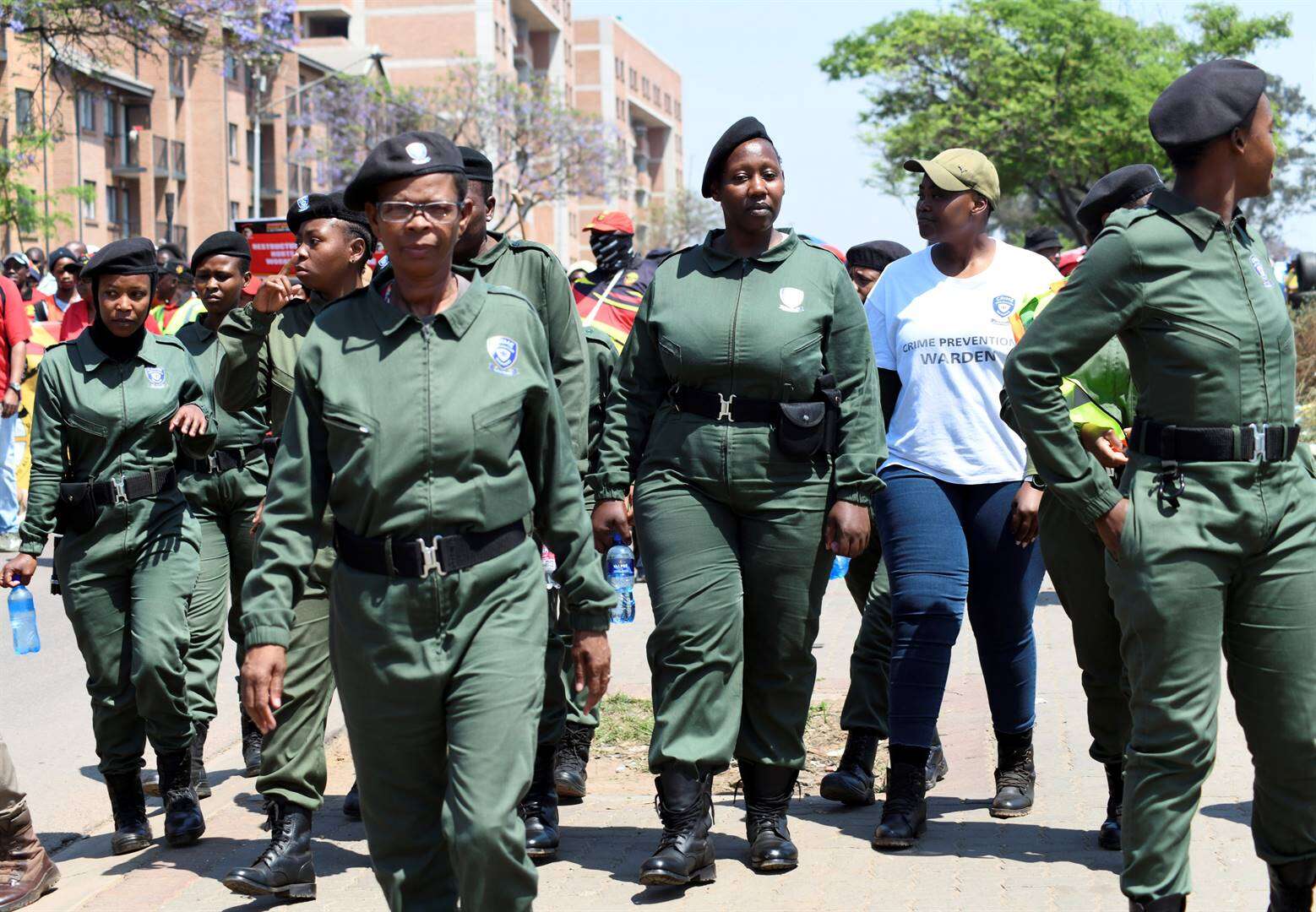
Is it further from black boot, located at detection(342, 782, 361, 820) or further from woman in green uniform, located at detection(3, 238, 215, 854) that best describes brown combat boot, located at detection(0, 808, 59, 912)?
black boot, located at detection(342, 782, 361, 820)

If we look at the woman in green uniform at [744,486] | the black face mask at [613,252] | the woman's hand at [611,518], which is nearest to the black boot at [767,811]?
the woman in green uniform at [744,486]

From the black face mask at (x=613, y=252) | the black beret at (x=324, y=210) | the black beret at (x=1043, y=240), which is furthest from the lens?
the black beret at (x=1043, y=240)

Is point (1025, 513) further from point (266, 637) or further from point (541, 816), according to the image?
point (266, 637)

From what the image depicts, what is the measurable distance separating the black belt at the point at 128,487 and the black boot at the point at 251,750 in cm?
140

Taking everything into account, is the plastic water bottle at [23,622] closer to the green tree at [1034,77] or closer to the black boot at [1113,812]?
the black boot at [1113,812]

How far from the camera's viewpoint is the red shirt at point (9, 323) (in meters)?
12.7

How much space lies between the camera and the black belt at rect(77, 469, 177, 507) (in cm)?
633

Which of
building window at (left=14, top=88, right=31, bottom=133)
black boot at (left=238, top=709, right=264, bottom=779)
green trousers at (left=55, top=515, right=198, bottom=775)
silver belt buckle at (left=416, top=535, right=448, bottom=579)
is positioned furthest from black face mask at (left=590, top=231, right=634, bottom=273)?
building window at (left=14, top=88, right=31, bottom=133)

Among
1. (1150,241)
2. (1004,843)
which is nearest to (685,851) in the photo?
(1004,843)

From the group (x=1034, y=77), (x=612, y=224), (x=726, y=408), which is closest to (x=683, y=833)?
(x=726, y=408)

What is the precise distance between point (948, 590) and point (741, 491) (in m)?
0.87

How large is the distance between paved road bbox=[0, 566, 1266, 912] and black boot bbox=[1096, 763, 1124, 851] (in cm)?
6

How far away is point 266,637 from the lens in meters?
4.08

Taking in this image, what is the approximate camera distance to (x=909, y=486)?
6.09m
